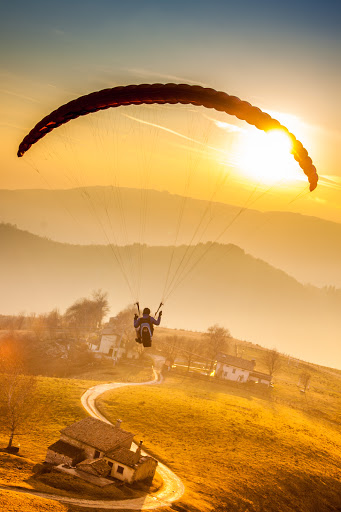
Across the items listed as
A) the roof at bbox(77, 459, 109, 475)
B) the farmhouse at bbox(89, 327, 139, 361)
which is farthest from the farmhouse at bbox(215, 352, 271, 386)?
the roof at bbox(77, 459, 109, 475)

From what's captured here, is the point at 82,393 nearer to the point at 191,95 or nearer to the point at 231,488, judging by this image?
the point at 231,488

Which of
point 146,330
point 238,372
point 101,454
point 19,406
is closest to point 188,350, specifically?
point 238,372

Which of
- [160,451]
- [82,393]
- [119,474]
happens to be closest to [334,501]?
[160,451]

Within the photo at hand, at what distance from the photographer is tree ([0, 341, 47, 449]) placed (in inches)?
1811

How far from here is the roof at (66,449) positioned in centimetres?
3634

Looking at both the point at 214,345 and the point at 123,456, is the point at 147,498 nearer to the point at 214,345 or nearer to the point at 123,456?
the point at 123,456

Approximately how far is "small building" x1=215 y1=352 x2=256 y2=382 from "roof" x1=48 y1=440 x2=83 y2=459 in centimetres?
5862

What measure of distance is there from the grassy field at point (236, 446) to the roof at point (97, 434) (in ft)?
24.4

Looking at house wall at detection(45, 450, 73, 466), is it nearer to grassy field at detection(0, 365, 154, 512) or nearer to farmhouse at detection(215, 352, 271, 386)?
grassy field at detection(0, 365, 154, 512)

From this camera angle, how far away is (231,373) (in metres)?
92.7

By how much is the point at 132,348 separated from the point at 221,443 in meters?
51.1

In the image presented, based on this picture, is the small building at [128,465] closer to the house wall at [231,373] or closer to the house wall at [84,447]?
the house wall at [84,447]

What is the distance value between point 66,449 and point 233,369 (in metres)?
61.6

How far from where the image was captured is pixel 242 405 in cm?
7044
